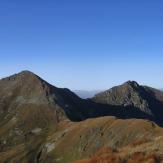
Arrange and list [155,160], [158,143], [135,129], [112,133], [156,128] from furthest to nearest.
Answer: [112,133] → [135,129] → [156,128] → [158,143] → [155,160]

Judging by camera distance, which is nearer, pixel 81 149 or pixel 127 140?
pixel 127 140

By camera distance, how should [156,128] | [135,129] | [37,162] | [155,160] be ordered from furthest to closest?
[37,162] → [135,129] → [156,128] → [155,160]

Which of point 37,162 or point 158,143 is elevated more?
point 158,143

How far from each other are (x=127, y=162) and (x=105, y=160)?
2.63 m

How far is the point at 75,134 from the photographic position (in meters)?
182

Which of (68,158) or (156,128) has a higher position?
(156,128)

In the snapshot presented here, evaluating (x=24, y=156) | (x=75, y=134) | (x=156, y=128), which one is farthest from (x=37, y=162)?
(x=156, y=128)

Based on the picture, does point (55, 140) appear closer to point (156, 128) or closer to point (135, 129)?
point (135, 129)

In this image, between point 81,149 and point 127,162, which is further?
point 81,149

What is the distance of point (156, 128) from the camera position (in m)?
134

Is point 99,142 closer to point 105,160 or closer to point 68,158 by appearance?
point 68,158

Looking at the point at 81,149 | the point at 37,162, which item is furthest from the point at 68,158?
the point at 37,162

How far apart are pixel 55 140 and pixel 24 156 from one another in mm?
16056

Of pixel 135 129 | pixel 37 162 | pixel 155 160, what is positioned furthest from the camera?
pixel 37 162
